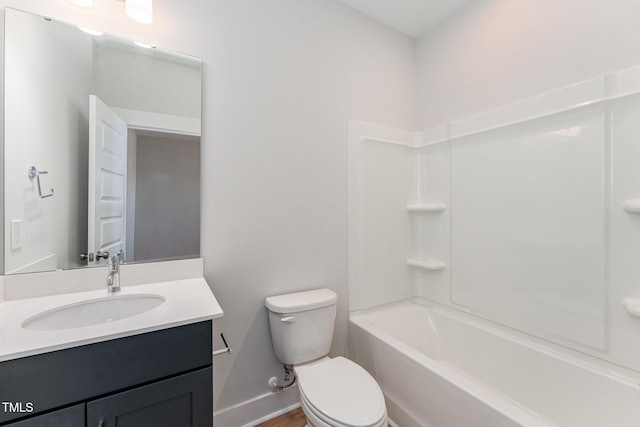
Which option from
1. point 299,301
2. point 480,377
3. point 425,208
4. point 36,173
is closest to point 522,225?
point 425,208

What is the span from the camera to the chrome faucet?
3.92 ft

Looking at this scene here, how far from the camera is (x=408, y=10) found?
1979 mm

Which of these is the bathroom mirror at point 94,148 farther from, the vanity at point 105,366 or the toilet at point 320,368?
the toilet at point 320,368

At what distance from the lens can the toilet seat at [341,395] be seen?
1089mm

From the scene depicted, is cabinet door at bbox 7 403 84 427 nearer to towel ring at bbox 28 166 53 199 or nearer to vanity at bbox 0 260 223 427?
vanity at bbox 0 260 223 427

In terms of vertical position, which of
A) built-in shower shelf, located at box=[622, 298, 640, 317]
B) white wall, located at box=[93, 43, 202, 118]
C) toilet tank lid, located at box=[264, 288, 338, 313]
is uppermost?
white wall, located at box=[93, 43, 202, 118]

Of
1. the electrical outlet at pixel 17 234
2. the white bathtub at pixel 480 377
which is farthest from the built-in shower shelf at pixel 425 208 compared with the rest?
the electrical outlet at pixel 17 234

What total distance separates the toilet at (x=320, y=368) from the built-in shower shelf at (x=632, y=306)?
3.80 ft

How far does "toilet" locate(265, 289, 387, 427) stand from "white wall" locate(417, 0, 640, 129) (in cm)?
165

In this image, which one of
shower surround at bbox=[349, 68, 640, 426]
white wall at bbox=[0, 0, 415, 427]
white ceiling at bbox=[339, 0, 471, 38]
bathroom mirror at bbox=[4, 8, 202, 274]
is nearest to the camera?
bathroom mirror at bbox=[4, 8, 202, 274]

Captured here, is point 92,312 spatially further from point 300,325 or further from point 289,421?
point 289,421

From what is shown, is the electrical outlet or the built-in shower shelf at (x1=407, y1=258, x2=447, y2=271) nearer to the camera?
the electrical outlet

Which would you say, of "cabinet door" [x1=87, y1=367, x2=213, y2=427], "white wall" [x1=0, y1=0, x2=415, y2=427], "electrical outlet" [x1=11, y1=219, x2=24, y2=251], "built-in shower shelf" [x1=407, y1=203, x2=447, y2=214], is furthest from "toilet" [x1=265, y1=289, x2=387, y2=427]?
"electrical outlet" [x1=11, y1=219, x2=24, y2=251]

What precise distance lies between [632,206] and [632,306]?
441mm
